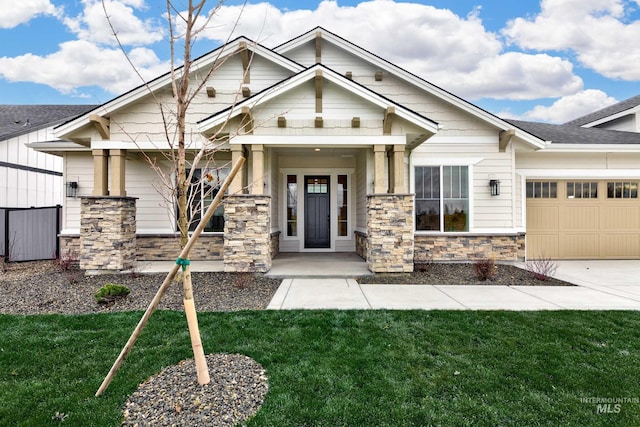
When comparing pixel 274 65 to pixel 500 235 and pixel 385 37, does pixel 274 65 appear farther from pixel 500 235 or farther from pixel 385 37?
pixel 385 37

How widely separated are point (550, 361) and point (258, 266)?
5.39 metres

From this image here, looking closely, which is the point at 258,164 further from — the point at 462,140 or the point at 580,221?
the point at 580,221


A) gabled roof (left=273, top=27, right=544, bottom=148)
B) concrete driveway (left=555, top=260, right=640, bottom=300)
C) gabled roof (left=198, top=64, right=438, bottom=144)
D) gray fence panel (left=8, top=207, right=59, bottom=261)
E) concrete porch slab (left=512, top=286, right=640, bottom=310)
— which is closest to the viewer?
concrete porch slab (left=512, top=286, right=640, bottom=310)

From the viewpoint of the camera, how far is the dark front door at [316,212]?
1130 cm

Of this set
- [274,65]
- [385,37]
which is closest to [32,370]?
[274,65]

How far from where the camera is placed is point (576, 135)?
1047cm

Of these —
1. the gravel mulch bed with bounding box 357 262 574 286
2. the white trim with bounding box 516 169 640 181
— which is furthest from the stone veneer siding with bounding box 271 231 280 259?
the white trim with bounding box 516 169 640 181

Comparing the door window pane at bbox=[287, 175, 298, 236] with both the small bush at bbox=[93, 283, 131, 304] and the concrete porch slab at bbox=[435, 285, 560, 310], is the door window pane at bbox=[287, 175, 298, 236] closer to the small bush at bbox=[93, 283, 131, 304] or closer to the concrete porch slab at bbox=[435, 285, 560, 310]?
the concrete porch slab at bbox=[435, 285, 560, 310]

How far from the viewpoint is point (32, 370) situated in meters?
3.18

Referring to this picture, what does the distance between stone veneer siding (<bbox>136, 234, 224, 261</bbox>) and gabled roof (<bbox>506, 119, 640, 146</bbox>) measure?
10.0m

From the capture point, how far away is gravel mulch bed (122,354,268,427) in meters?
2.40

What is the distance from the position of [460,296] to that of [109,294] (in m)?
6.06
